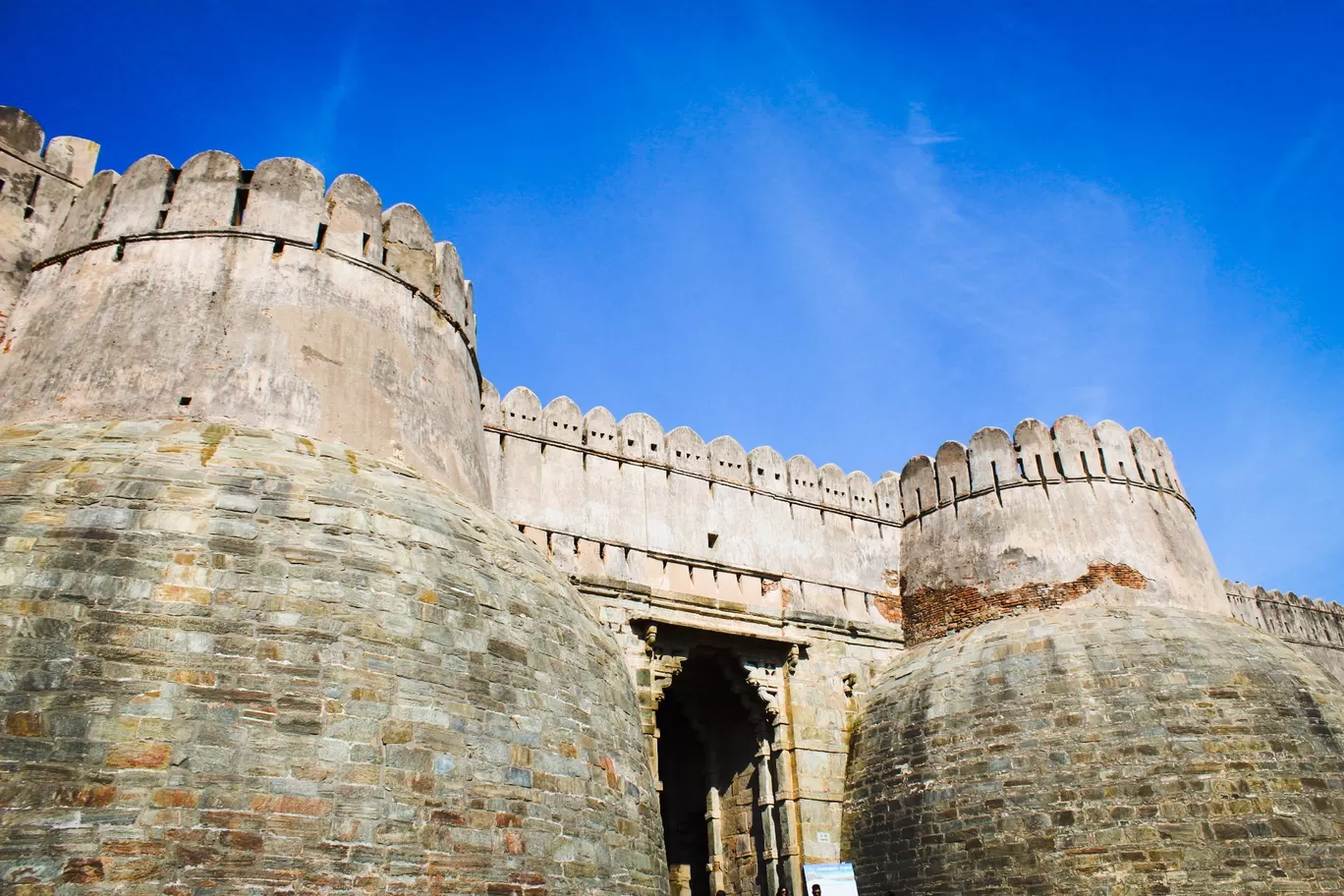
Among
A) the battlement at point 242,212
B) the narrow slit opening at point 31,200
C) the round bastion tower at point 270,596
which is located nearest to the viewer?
the round bastion tower at point 270,596

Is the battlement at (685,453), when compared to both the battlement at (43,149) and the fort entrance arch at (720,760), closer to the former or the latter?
the fort entrance arch at (720,760)

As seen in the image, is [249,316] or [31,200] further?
[31,200]

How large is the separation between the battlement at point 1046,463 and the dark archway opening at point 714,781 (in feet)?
14.0

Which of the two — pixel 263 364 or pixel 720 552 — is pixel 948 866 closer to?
pixel 720 552

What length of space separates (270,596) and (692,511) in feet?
26.6

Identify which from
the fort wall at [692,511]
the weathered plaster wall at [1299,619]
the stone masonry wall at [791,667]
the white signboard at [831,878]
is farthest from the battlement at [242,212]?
the weathered plaster wall at [1299,619]

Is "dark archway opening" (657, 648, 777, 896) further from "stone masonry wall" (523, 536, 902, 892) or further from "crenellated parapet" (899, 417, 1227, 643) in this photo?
"crenellated parapet" (899, 417, 1227, 643)

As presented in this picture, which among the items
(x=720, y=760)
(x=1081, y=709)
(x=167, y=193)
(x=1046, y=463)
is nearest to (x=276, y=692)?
(x=167, y=193)

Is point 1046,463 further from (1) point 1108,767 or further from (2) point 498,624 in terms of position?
(2) point 498,624

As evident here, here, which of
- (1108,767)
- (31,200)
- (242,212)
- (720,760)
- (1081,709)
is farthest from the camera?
(720,760)

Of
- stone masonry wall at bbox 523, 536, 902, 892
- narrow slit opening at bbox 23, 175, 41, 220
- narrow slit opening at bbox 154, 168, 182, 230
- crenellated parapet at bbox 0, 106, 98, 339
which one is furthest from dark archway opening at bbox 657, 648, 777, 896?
narrow slit opening at bbox 23, 175, 41, 220

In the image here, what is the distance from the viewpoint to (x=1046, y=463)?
1526cm

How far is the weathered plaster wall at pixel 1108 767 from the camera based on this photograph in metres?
10.5

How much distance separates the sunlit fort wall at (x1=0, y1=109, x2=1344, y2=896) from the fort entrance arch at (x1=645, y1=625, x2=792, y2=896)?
0.18 feet
